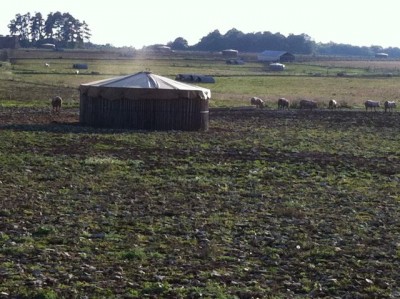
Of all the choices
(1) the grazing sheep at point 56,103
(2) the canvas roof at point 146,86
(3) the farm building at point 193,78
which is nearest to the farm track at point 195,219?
(2) the canvas roof at point 146,86

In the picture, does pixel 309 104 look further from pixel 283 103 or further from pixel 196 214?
pixel 196 214

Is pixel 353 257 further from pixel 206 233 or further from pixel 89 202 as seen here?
pixel 89 202

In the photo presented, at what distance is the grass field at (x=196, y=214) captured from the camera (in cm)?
1098

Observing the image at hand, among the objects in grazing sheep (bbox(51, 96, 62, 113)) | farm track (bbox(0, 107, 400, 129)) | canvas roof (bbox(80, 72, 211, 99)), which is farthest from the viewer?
grazing sheep (bbox(51, 96, 62, 113))

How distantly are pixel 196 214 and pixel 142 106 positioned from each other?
57.7 feet

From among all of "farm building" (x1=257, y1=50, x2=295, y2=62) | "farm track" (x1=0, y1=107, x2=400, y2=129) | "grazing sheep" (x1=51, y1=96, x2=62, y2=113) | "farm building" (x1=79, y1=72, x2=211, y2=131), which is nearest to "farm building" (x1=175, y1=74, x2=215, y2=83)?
"farm track" (x1=0, y1=107, x2=400, y2=129)

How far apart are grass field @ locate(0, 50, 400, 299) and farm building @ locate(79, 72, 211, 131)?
1.74 m

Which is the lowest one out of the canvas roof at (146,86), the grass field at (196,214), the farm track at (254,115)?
the farm track at (254,115)

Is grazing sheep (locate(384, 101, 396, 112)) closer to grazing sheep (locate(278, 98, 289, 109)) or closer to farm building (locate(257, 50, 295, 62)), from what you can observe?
grazing sheep (locate(278, 98, 289, 109))

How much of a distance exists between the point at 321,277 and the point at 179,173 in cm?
942

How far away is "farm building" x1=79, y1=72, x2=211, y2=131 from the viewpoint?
32.6 metres

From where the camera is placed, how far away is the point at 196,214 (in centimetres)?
1537

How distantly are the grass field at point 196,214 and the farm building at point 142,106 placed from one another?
5.70 feet

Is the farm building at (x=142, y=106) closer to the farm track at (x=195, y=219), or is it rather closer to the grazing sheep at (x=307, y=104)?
the farm track at (x=195, y=219)
